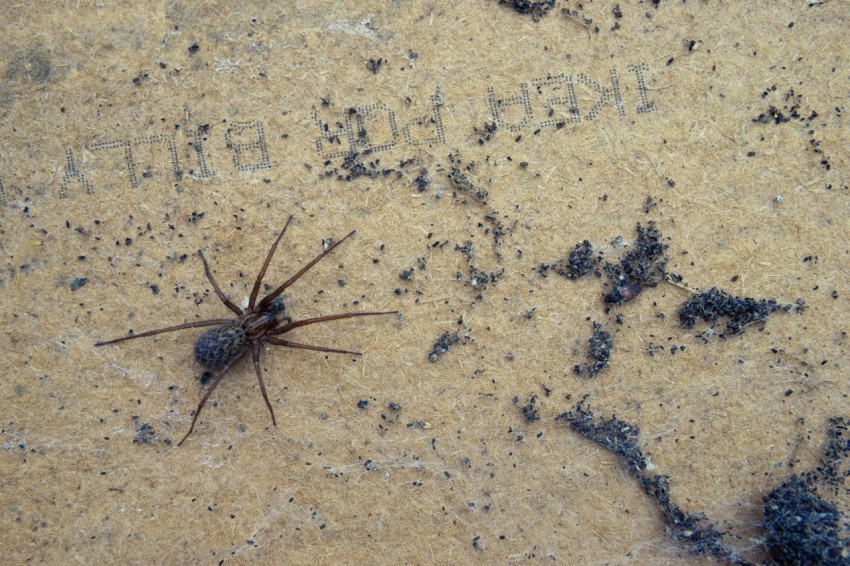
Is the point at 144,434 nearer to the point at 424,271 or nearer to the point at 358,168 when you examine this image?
the point at 424,271

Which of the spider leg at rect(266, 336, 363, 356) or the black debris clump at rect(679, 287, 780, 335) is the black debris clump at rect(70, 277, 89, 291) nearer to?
the spider leg at rect(266, 336, 363, 356)

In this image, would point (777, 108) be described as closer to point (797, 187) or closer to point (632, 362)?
point (797, 187)

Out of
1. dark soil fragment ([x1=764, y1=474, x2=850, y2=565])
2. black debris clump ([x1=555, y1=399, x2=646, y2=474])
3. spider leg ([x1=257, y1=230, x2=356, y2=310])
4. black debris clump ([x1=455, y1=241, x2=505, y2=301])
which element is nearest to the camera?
dark soil fragment ([x1=764, y1=474, x2=850, y2=565])

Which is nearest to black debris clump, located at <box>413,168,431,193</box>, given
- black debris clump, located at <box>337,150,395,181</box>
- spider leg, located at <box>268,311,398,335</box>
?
black debris clump, located at <box>337,150,395,181</box>

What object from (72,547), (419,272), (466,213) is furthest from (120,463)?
(466,213)

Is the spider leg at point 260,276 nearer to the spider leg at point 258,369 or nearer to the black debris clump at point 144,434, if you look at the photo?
the spider leg at point 258,369

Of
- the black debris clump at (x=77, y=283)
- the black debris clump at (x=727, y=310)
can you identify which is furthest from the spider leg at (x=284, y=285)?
the black debris clump at (x=727, y=310)
